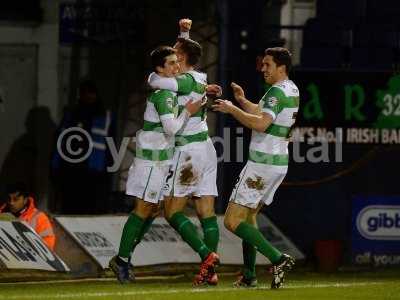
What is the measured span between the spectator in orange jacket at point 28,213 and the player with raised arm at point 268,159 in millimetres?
2520

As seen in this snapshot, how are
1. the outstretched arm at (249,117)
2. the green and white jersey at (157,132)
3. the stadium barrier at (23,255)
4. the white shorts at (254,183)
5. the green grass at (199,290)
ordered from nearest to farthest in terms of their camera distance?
the green grass at (199,290) < the outstretched arm at (249,117) < the white shorts at (254,183) < the green and white jersey at (157,132) < the stadium barrier at (23,255)

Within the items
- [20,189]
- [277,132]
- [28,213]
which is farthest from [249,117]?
[20,189]

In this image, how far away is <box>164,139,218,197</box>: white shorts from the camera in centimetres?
1384

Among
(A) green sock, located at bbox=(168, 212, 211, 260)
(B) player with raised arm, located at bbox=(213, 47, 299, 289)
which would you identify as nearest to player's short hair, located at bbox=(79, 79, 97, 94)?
(A) green sock, located at bbox=(168, 212, 211, 260)

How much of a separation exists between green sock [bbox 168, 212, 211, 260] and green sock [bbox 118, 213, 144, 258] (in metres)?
0.32

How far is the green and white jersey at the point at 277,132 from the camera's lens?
43.5 ft

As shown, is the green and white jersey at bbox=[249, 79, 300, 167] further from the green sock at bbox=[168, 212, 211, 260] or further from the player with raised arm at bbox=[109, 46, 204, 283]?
the green sock at bbox=[168, 212, 211, 260]

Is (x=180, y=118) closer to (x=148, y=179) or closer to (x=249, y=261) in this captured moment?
(x=148, y=179)

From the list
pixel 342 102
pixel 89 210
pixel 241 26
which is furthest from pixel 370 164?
pixel 89 210

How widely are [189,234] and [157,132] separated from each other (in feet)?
3.08

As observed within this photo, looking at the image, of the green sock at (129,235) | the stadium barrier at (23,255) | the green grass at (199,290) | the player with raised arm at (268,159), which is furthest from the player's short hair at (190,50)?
the stadium barrier at (23,255)

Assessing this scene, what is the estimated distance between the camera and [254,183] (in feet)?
43.6

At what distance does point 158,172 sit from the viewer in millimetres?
13703

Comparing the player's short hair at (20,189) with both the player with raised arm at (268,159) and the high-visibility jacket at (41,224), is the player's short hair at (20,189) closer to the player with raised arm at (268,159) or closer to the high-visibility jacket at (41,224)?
the high-visibility jacket at (41,224)
